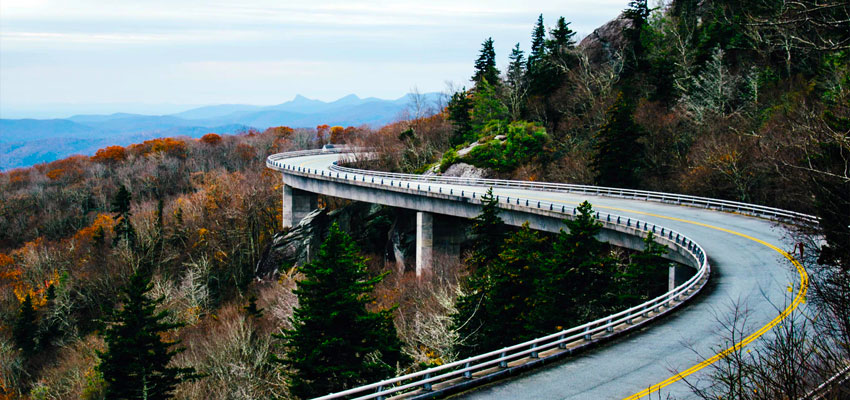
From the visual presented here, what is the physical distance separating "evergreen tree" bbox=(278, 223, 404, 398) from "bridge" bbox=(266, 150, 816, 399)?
118 cm

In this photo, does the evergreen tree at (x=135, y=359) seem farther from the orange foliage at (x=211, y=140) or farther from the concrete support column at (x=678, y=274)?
the orange foliage at (x=211, y=140)

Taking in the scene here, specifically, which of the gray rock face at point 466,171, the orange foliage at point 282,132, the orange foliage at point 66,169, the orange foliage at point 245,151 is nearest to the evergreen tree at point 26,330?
the gray rock face at point 466,171

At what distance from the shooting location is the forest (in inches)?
743

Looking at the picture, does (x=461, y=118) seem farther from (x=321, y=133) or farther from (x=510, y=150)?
(x=321, y=133)

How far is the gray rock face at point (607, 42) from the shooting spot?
68.4 m

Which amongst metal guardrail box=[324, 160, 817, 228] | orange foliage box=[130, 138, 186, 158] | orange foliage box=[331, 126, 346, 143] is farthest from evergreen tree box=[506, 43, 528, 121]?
orange foliage box=[130, 138, 186, 158]

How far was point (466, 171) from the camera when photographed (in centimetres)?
5850

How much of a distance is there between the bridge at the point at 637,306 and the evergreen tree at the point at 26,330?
2663 centimetres

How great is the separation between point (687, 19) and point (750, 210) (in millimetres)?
33894

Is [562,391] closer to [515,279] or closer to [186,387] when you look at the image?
[515,279]

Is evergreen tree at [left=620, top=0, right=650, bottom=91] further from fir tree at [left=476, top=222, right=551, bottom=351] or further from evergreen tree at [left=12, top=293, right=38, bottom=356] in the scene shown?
evergreen tree at [left=12, top=293, right=38, bottom=356]

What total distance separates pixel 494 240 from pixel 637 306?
13.5 metres

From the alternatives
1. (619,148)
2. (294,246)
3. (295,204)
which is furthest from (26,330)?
(619,148)

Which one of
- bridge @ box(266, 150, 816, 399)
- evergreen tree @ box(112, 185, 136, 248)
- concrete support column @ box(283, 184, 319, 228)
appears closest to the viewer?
bridge @ box(266, 150, 816, 399)
